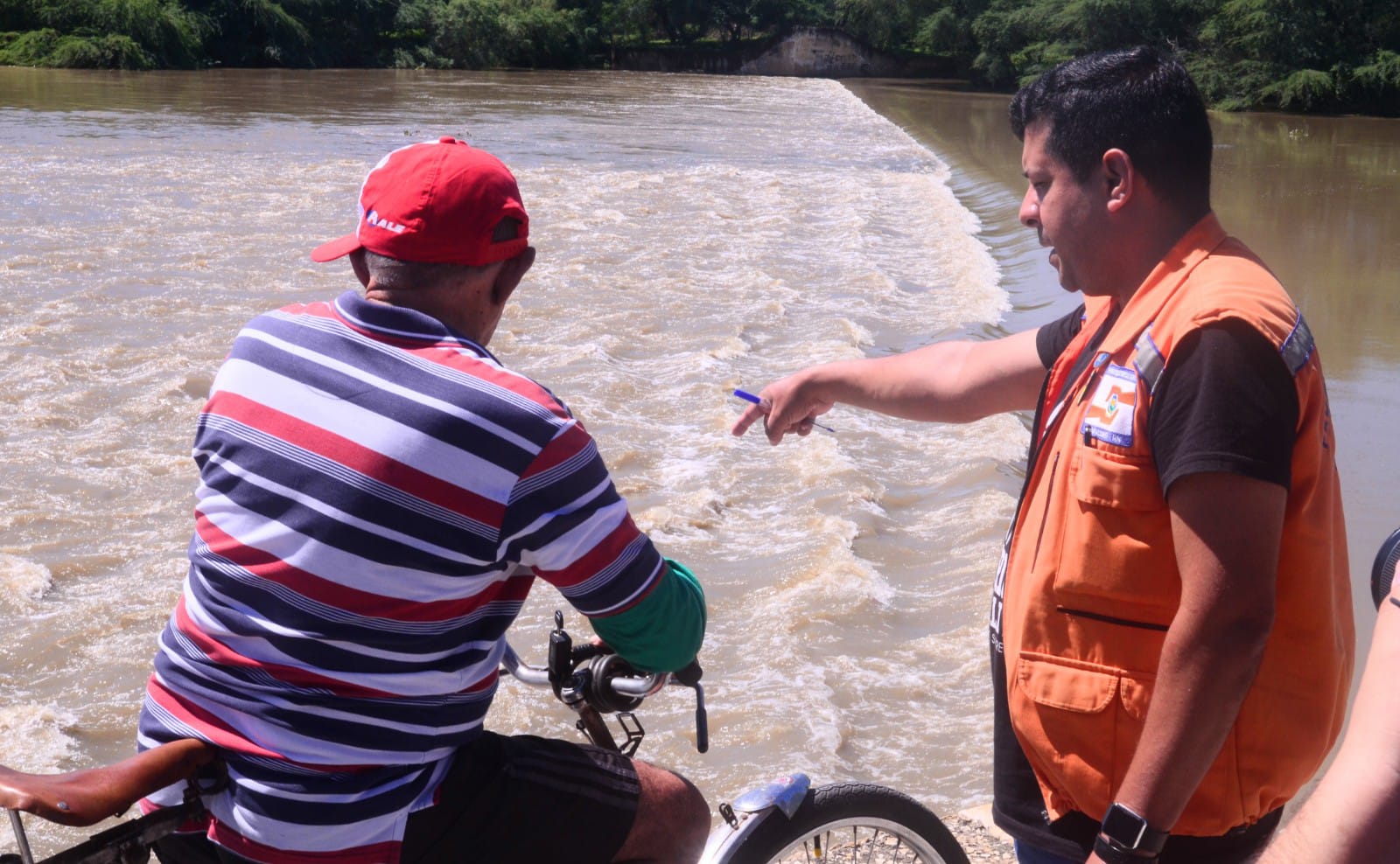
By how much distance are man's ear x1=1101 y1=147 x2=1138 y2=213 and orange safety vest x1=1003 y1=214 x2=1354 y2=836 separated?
11 centimetres

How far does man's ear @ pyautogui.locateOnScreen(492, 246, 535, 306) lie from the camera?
82.0 inches

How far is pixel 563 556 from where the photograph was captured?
1.87 metres

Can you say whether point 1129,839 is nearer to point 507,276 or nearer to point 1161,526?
point 1161,526

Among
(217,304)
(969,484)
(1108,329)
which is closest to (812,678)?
(969,484)

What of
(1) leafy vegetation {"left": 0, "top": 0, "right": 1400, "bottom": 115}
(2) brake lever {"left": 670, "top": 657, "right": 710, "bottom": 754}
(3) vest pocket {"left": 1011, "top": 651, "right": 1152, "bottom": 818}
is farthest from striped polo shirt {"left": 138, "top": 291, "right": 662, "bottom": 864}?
(1) leafy vegetation {"left": 0, "top": 0, "right": 1400, "bottom": 115}

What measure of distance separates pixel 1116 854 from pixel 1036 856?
0.36 m

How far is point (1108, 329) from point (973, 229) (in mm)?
16831

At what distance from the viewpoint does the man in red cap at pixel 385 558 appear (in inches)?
71.2

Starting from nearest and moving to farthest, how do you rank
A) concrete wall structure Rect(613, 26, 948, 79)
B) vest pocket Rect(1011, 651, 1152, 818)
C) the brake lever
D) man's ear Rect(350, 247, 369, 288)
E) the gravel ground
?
vest pocket Rect(1011, 651, 1152, 818), man's ear Rect(350, 247, 369, 288), the brake lever, the gravel ground, concrete wall structure Rect(613, 26, 948, 79)

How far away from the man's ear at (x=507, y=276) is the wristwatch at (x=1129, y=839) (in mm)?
1226

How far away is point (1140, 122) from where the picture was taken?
1.97 meters

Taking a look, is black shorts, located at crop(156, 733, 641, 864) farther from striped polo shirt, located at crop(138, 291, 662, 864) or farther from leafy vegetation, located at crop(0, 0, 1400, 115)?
leafy vegetation, located at crop(0, 0, 1400, 115)

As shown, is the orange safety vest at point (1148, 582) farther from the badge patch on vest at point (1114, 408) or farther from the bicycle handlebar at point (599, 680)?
the bicycle handlebar at point (599, 680)

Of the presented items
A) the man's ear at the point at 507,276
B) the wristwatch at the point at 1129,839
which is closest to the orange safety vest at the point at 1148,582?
the wristwatch at the point at 1129,839
